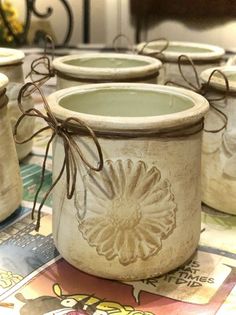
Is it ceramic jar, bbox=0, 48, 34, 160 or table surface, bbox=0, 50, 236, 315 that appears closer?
table surface, bbox=0, 50, 236, 315

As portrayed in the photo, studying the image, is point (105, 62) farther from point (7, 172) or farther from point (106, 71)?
point (7, 172)

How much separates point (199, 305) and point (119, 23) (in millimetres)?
1251

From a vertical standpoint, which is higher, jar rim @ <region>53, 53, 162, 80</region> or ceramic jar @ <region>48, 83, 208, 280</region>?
jar rim @ <region>53, 53, 162, 80</region>

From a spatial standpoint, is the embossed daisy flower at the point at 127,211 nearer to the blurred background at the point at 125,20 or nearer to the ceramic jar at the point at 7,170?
the ceramic jar at the point at 7,170

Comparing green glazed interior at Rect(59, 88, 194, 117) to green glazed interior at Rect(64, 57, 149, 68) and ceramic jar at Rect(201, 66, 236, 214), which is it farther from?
green glazed interior at Rect(64, 57, 149, 68)

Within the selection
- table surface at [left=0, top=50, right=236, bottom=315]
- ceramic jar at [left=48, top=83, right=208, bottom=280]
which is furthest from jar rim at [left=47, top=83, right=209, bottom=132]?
table surface at [left=0, top=50, right=236, bottom=315]

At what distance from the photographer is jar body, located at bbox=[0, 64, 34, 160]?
0.61 m

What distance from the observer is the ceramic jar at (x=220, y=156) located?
20.4 inches

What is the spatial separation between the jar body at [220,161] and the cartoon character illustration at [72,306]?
6.7 inches

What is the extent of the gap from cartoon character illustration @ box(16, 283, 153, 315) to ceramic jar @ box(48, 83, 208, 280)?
2 cm

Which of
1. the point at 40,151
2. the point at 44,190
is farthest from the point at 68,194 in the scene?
the point at 40,151

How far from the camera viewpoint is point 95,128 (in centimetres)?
39

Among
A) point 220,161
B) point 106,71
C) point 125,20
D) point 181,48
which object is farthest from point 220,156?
point 125,20

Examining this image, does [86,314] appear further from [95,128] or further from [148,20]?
[148,20]
